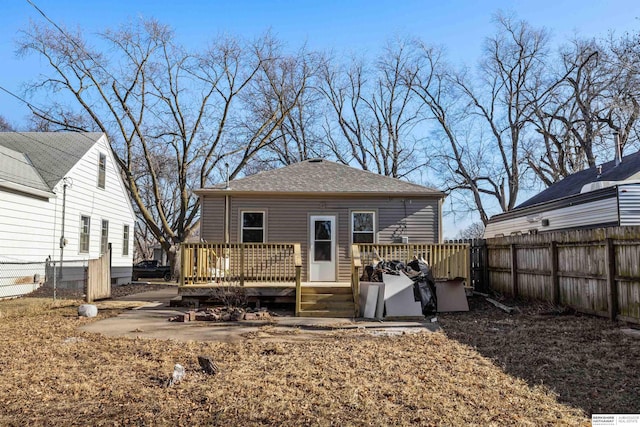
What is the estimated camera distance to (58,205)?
13680 mm

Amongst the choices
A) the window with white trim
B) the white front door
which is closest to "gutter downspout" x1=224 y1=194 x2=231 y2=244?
the window with white trim

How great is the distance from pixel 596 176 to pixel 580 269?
27.5 feet

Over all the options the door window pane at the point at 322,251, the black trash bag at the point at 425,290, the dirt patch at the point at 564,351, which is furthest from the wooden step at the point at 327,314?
the door window pane at the point at 322,251

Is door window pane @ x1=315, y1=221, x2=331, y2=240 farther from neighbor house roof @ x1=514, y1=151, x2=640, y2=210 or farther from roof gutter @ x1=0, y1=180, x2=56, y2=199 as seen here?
roof gutter @ x1=0, y1=180, x2=56, y2=199

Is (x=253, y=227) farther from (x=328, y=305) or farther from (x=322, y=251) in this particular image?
(x=328, y=305)

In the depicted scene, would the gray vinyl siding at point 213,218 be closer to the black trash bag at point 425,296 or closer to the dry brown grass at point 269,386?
the black trash bag at point 425,296

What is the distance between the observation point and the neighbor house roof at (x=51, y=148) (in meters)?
14.0

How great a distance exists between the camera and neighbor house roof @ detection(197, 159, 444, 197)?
488 inches

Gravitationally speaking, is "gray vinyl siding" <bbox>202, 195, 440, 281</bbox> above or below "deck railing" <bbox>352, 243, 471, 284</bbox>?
above

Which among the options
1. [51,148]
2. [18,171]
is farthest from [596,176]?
[51,148]

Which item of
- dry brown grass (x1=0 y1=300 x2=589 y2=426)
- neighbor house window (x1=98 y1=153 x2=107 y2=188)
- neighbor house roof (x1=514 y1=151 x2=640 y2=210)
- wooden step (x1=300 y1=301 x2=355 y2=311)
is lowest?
dry brown grass (x1=0 y1=300 x2=589 y2=426)

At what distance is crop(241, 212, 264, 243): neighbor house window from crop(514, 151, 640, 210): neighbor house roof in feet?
31.2

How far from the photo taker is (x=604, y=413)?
11.7 ft

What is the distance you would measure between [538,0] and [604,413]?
11585 millimetres
